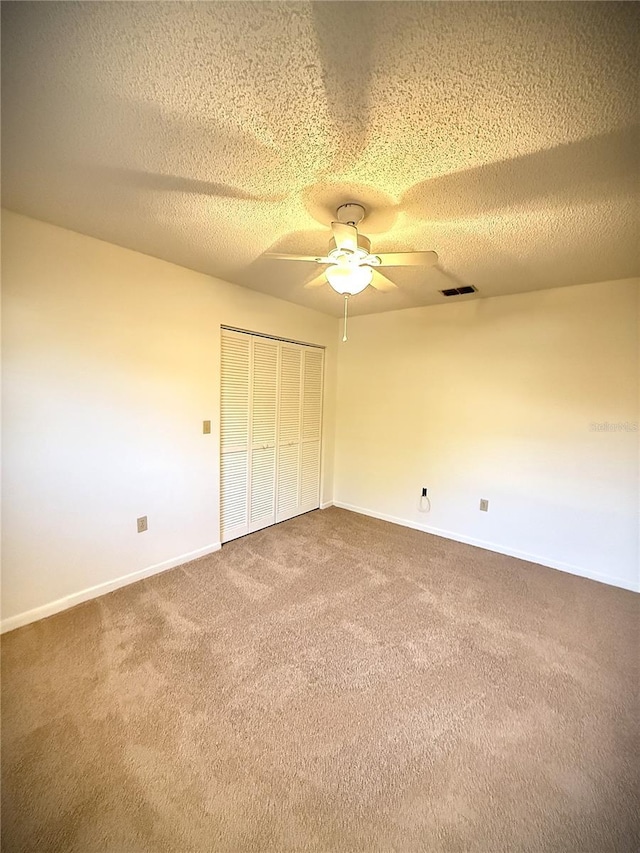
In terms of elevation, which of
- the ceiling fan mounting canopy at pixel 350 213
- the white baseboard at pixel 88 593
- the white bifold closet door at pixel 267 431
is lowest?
the white baseboard at pixel 88 593

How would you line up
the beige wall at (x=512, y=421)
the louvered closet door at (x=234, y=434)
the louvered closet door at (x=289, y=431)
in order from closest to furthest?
the beige wall at (x=512, y=421)
the louvered closet door at (x=234, y=434)
the louvered closet door at (x=289, y=431)

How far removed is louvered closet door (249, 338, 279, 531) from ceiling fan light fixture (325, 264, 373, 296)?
1.66 metres

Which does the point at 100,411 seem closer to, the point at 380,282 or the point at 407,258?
the point at 380,282

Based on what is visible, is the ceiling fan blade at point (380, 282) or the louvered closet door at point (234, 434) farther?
the louvered closet door at point (234, 434)

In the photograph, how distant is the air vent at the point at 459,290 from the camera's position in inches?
115

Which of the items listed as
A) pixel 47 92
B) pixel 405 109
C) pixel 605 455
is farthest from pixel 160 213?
pixel 605 455

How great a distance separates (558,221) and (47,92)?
2287mm

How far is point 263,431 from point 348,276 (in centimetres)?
205

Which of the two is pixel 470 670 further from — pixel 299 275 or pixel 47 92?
pixel 47 92

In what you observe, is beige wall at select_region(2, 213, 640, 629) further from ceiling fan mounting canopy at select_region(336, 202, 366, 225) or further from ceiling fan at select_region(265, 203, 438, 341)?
ceiling fan mounting canopy at select_region(336, 202, 366, 225)

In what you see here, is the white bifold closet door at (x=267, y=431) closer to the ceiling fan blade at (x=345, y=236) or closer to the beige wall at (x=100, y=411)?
the beige wall at (x=100, y=411)

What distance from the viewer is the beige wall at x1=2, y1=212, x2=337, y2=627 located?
6.52ft

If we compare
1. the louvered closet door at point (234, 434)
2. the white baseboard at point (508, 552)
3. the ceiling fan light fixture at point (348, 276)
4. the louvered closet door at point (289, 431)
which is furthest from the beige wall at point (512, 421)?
the ceiling fan light fixture at point (348, 276)

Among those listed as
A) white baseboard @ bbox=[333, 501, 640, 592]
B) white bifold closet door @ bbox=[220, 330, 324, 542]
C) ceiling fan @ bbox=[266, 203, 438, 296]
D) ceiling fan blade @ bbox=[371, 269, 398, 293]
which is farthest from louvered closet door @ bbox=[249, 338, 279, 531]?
ceiling fan @ bbox=[266, 203, 438, 296]
